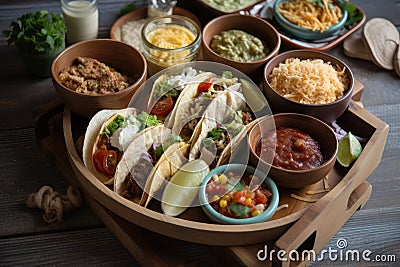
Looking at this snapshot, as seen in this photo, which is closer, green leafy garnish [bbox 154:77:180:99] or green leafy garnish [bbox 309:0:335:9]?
green leafy garnish [bbox 154:77:180:99]

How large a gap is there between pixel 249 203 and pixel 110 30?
6.88ft

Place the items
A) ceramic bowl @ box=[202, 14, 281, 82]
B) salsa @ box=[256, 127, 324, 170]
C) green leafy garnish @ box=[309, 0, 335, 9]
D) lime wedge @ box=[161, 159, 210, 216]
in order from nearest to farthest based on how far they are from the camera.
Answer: lime wedge @ box=[161, 159, 210, 216] < salsa @ box=[256, 127, 324, 170] < ceramic bowl @ box=[202, 14, 281, 82] < green leafy garnish @ box=[309, 0, 335, 9]

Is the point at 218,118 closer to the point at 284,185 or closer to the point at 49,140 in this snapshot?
the point at 284,185

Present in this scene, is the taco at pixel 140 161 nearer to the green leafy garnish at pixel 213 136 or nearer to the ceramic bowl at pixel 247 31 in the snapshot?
the green leafy garnish at pixel 213 136

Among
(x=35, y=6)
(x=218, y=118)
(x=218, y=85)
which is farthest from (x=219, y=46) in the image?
Result: (x=35, y=6)

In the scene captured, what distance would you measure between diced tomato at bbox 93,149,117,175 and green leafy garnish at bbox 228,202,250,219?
0.64 metres

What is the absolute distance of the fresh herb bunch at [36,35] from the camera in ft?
12.4

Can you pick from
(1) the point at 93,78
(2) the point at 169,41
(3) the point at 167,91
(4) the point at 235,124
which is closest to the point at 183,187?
(4) the point at 235,124

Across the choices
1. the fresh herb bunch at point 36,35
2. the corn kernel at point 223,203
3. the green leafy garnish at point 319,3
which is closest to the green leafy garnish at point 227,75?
the corn kernel at point 223,203

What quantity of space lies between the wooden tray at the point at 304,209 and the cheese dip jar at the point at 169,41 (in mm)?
664

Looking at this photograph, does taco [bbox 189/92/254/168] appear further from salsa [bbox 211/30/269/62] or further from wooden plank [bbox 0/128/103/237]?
wooden plank [bbox 0/128/103/237]

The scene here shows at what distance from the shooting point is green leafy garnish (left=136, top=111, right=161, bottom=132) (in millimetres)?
3100

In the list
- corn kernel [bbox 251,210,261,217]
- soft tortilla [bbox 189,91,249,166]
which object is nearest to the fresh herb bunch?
soft tortilla [bbox 189,91,249,166]

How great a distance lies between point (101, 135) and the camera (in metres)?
3.06
